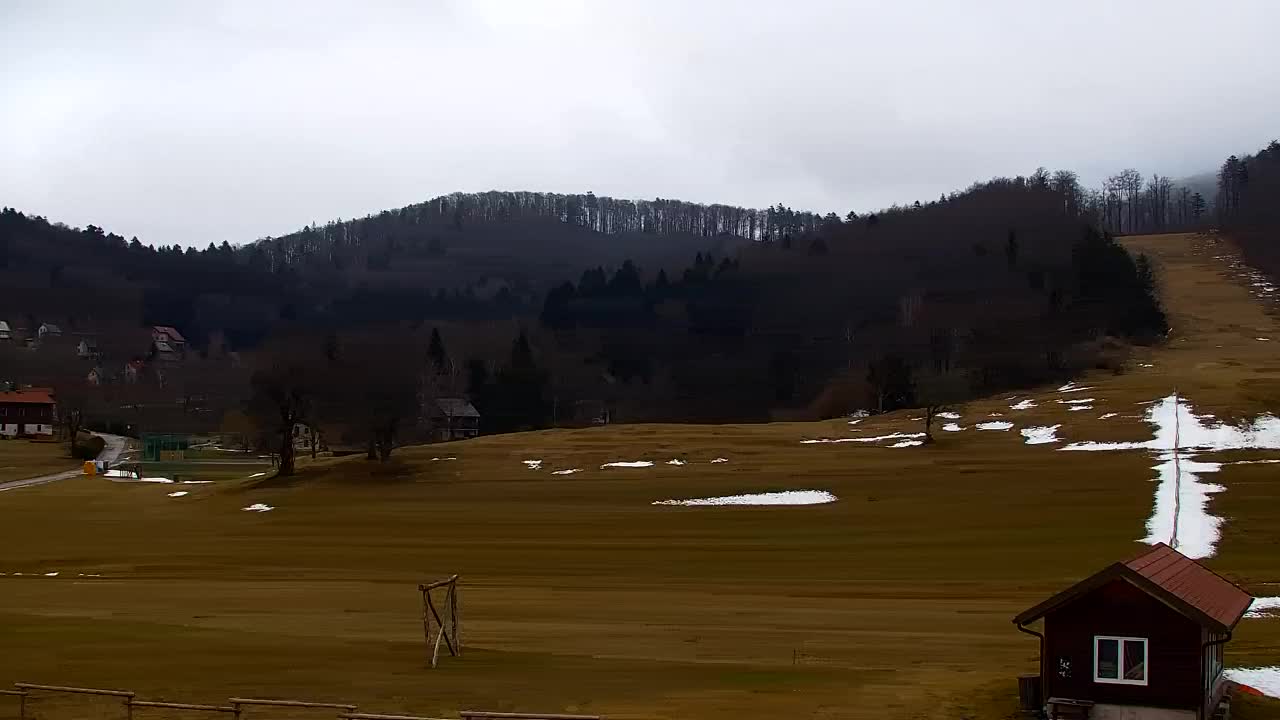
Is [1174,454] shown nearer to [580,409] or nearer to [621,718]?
[621,718]

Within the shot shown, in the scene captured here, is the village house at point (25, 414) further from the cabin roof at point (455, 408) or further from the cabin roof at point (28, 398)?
the cabin roof at point (455, 408)

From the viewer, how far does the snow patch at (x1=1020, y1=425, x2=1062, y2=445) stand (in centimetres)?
6994

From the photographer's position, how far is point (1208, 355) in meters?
108

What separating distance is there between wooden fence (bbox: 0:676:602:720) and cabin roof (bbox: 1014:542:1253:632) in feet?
33.4

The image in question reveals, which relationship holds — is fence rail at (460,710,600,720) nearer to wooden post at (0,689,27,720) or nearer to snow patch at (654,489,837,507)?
wooden post at (0,689,27,720)

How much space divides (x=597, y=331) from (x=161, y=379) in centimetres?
7466

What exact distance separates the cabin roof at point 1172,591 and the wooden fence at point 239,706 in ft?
33.4

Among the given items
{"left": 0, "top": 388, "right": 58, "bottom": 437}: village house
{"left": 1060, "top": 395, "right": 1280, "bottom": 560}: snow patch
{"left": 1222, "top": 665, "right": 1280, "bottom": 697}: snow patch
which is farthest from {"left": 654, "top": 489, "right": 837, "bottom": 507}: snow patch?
{"left": 0, "top": 388, "right": 58, "bottom": 437}: village house

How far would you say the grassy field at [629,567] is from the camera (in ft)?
81.4

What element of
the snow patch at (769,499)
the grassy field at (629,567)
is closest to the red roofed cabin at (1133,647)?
the grassy field at (629,567)

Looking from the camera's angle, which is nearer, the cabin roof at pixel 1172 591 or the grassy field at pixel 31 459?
the cabin roof at pixel 1172 591

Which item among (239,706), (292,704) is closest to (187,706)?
(239,706)

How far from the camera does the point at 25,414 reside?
140000 mm

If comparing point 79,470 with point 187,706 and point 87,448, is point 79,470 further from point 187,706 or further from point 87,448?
point 187,706
